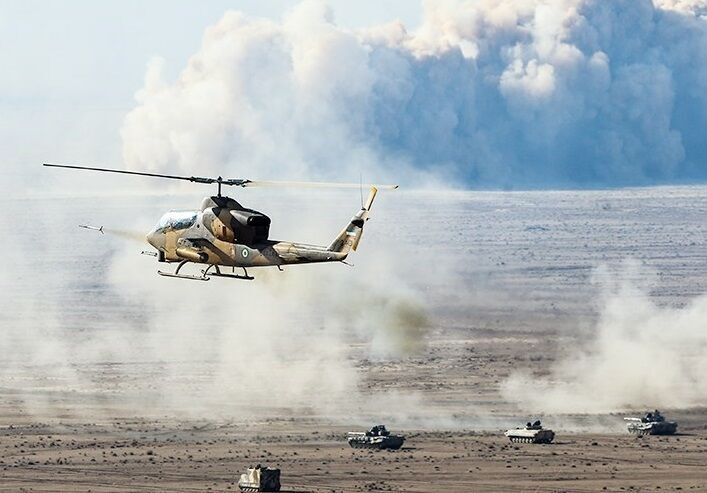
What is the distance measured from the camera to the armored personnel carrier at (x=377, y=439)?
95312mm

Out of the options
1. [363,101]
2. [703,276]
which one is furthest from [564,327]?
[363,101]

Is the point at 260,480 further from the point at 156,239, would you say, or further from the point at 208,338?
the point at 208,338

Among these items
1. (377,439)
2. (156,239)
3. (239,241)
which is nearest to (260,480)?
(377,439)

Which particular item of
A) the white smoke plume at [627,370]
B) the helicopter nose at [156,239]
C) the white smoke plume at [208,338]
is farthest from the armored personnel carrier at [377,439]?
the helicopter nose at [156,239]

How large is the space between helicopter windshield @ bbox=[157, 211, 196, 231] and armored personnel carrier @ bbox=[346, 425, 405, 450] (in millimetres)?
24441

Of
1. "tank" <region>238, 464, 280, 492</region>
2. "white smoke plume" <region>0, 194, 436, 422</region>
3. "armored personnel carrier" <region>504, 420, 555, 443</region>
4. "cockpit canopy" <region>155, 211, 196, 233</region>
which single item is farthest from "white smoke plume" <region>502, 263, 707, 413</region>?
"cockpit canopy" <region>155, 211, 196, 233</region>

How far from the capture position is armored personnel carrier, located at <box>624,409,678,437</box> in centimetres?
9875

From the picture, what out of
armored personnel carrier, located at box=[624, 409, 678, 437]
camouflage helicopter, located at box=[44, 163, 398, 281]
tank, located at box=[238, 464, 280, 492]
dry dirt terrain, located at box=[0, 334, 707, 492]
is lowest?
tank, located at box=[238, 464, 280, 492]

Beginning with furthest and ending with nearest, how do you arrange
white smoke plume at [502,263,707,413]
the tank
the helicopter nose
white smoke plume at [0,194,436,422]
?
1. white smoke plume at [0,194,436,422]
2. white smoke plume at [502,263,707,413]
3. the tank
4. the helicopter nose

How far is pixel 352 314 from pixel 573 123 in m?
75.0

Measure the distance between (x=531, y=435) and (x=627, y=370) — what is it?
14.9m

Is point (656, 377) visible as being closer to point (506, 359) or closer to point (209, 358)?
point (506, 359)

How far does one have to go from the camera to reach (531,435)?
9712 centimetres

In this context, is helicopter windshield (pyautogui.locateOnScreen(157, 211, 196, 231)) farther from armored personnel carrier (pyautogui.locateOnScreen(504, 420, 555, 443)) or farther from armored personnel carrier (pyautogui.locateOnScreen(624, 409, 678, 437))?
armored personnel carrier (pyautogui.locateOnScreen(624, 409, 678, 437))
